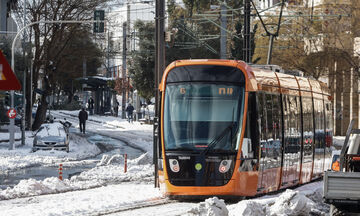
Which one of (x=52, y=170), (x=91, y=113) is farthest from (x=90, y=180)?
(x=91, y=113)

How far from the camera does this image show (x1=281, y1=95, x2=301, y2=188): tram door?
19250 millimetres

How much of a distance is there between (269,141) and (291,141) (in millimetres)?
2011

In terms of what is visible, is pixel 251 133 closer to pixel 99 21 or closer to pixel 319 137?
pixel 319 137

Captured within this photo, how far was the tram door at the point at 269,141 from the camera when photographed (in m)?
17.3

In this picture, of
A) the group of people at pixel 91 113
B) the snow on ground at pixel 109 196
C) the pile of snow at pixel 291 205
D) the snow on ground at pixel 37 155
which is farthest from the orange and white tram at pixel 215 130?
the group of people at pixel 91 113

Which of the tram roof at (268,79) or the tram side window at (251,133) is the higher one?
the tram roof at (268,79)

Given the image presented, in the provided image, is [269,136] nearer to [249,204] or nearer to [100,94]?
[249,204]

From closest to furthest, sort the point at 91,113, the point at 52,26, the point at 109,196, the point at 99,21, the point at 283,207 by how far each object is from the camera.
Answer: the point at 283,207 < the point at 109,196 < the point at 99,21 < the point at 52,26 < the point at 91,113

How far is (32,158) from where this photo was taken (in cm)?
3584

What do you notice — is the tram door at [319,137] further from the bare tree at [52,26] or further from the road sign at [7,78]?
the bare tree at [52,26]

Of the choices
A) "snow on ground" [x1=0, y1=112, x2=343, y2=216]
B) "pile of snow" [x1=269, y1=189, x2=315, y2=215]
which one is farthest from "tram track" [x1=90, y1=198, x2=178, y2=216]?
"pile of snow" [x1=269, y1=189, x2=315, y2=215]

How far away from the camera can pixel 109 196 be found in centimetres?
1777

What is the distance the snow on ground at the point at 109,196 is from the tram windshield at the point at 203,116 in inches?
48.3

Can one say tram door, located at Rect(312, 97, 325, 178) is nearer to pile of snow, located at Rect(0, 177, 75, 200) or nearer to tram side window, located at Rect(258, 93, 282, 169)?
tram side window, located at Rect(258, 93, 282, 169)
